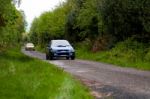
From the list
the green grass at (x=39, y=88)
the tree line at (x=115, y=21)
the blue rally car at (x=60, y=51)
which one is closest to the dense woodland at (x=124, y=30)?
the tree line at (x=115, y=21)

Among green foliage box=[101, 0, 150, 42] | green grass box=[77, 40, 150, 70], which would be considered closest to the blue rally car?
green grass box=[77, 40, 150, 70]

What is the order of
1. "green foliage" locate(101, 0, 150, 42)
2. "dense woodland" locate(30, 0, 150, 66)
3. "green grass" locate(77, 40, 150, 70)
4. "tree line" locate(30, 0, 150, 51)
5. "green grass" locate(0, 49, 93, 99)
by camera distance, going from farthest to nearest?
"tree line" locate(30, 0, 150, 51) < "green foliage" locate(101, 0, 150, 42) < "dense woodland" locate(30, 0, 150, 66) < "green grass" locate(77, 40, 150, 70) < "green grass" locate(0, 49, 93, 99)

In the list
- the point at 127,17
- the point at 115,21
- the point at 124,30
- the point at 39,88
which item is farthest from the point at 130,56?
the point at 39,88

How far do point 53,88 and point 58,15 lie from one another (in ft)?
224

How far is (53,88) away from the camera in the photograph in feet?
48.0

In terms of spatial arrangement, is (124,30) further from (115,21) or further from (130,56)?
(130,56)

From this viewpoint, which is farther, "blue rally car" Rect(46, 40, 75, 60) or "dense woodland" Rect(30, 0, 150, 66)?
"blue rally car" Rect(46, 40, 75, 60)

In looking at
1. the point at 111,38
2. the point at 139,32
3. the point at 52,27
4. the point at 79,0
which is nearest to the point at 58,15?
the point at 52,27

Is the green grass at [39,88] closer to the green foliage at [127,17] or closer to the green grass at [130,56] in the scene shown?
the green grass at [130,56]

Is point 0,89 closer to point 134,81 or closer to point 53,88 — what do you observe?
point 53,88

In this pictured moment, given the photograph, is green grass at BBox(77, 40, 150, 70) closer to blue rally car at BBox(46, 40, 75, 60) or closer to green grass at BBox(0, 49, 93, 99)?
blue rally car at BBox(46, 40, 75, 60)

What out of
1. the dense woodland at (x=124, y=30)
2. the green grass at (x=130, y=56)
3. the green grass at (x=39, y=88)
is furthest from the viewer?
the dense woodland at (x=124, y=30)

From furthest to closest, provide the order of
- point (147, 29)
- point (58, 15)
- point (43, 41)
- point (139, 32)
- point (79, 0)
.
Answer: point (43, 41)
point (58, 15)
point (79, 0)
point (139, 32)
point (147, 29)

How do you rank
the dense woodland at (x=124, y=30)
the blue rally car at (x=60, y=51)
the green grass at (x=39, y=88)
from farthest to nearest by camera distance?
the blue rally car at (x=60, y=51)
the dense woodland at (x=124, y=30)
the green grass at (x=39, y=88)
